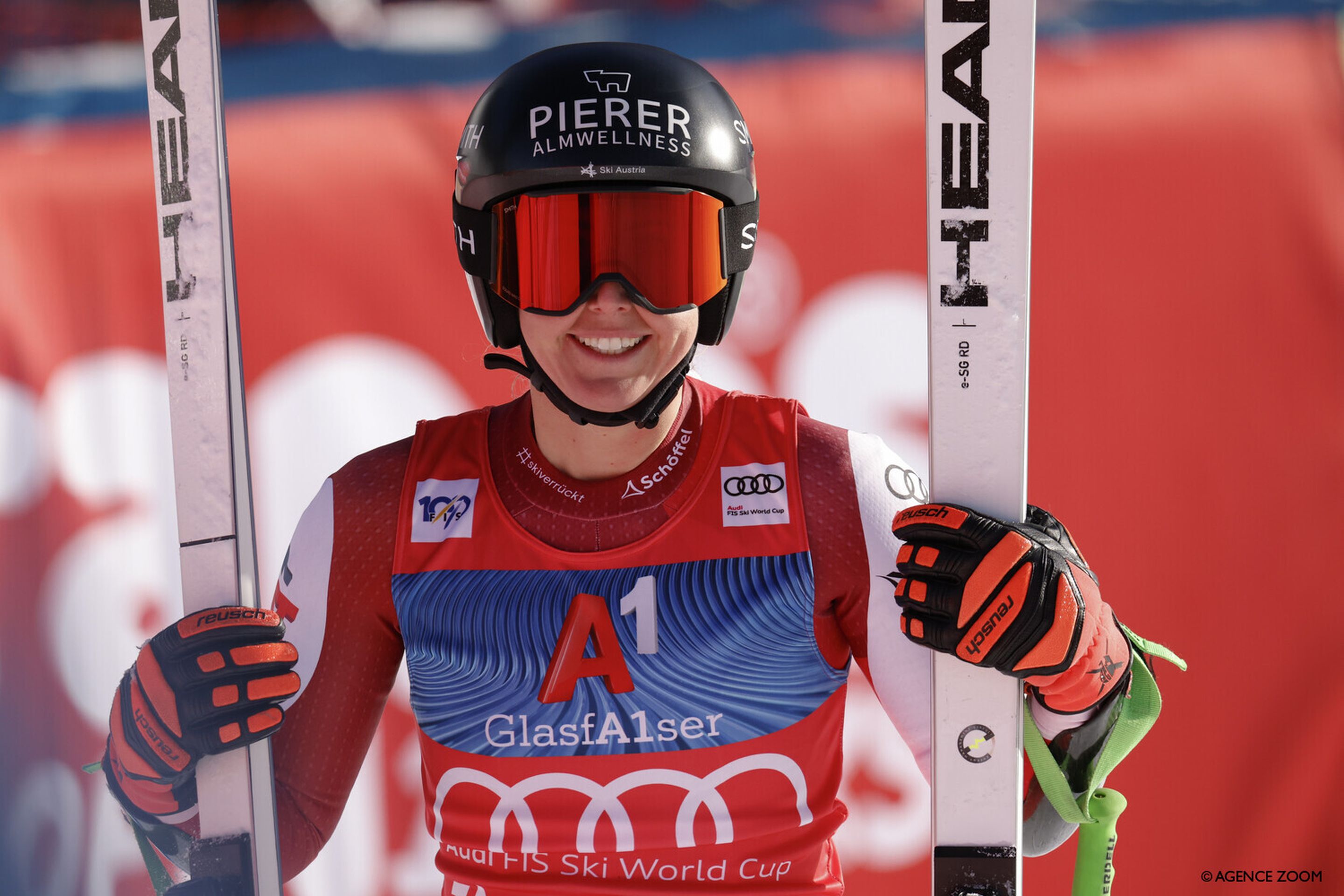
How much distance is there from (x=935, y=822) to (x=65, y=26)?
325cm

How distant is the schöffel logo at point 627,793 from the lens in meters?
1.55

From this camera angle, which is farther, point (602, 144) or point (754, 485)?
point (754, 485)

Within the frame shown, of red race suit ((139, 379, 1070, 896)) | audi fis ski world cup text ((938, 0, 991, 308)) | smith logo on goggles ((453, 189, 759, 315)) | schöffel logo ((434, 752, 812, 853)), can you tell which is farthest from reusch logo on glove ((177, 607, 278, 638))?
audi fis ski world cup text ((938, 0, 991, 308))

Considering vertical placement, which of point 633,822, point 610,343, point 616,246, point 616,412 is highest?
point 616,246

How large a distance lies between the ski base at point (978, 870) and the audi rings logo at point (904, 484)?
52cm

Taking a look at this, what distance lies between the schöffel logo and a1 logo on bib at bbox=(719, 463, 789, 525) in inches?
14.1

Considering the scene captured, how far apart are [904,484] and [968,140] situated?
573mm

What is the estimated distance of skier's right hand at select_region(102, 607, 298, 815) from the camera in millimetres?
1396

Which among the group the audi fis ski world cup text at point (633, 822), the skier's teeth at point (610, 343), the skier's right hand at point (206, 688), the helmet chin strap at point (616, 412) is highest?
the skier's teeth at point (610, 343)

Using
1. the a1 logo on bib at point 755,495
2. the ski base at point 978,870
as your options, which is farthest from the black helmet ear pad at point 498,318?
the ski base at point 978,870

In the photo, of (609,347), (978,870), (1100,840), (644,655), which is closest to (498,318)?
(609,347)

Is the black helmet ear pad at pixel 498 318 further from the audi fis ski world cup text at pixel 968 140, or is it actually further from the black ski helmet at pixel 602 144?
the audi fis ski world cup text at pixel 968 140

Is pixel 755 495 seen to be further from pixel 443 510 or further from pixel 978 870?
pixel 978 870

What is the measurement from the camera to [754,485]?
1.60 metres
